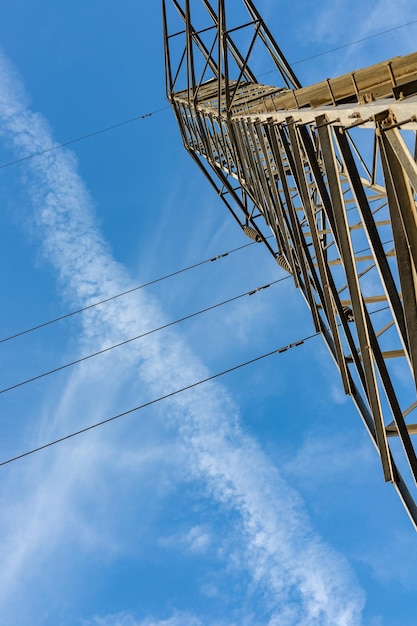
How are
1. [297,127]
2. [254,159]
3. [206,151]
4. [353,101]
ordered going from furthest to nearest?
1. [206,151]
2. [254,159]
3. [297,127]
4. [353,101]

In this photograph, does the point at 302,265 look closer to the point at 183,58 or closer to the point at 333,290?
the point at 333,290

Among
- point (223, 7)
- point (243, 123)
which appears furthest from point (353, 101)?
point (243, 123)

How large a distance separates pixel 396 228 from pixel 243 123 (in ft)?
30.3

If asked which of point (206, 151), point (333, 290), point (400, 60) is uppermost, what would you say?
point (206, 151)

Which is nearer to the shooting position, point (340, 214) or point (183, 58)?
point (340, 214)

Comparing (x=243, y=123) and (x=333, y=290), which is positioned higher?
(x=243, y=123)

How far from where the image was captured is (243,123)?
13.4m

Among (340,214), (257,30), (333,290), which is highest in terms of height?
(257,30)

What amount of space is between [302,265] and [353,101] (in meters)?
3.72

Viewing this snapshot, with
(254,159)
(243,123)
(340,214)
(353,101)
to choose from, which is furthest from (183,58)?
(340,214)

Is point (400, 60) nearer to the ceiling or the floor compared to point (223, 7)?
nearer to the floor

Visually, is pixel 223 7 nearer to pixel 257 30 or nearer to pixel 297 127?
pixel 257 30

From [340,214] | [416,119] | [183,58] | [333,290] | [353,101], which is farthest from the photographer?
[183,58]

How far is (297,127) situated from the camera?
8.32 m
